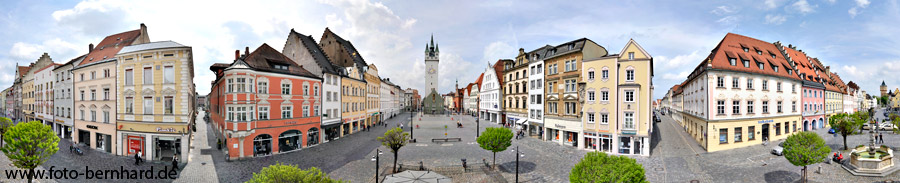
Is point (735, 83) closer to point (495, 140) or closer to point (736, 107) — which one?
point (736, 107)

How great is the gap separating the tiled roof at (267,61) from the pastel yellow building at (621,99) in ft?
88.8

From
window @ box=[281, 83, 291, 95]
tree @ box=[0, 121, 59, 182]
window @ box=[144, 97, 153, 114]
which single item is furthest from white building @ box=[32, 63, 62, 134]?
window @ box=[281, 83, 291, 95]

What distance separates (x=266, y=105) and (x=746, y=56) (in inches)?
1759

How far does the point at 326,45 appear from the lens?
2074 inches

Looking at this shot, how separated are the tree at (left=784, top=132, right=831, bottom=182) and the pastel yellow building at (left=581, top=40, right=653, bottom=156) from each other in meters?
9.73

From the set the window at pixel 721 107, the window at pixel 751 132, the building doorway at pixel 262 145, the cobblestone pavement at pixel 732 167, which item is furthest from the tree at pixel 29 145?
the window at pixel 751 132

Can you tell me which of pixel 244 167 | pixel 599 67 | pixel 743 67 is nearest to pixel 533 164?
pixel 599 67

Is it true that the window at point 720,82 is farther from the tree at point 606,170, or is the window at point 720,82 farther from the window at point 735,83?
the tree at point 606,170

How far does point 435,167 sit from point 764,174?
21101 millimetres

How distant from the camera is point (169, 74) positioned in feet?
77.9

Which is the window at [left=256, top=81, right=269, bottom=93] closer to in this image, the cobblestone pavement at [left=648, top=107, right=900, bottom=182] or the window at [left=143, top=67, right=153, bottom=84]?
the window at [left=143, top=67, right=153, bottom=84]

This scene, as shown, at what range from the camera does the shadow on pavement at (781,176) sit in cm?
1970

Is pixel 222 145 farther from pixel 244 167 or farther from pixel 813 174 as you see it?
pixel 813 174

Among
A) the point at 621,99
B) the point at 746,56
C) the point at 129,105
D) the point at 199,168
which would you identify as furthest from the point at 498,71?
the point at 129,105
